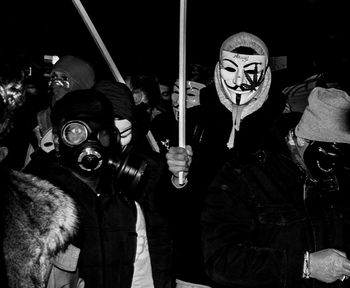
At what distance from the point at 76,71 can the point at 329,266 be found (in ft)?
10.0

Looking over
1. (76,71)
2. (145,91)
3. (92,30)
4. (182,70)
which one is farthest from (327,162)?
(145,91)

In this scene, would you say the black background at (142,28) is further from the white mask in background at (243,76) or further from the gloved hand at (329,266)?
the gloved hand at (329,266)

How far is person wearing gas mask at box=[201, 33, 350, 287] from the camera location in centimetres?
260

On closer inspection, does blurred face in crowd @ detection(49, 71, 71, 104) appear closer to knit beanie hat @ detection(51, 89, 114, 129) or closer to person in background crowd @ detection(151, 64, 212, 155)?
person in background crowd @ detection(151, 64, 212, 155)

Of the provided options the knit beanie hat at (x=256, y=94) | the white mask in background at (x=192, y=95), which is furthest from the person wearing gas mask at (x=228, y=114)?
the white mask in background at (x=192, y=95)

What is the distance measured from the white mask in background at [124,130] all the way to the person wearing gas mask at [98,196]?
443 millimetres

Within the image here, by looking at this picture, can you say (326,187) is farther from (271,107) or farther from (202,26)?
(202,26)

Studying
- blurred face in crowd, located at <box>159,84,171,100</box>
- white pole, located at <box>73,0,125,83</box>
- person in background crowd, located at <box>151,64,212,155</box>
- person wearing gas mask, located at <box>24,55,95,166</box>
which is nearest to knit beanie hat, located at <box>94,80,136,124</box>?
white pole, located at <box>73,0,125,83</box>

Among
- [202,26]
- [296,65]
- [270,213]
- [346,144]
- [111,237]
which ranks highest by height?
[202,26]

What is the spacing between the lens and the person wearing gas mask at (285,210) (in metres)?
2.60

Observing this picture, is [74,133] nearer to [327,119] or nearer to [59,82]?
[327,119]

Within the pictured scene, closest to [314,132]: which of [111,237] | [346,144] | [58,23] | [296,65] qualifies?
[346,144]

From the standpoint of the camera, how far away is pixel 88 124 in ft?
9.91

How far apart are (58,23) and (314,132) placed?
413 inches
